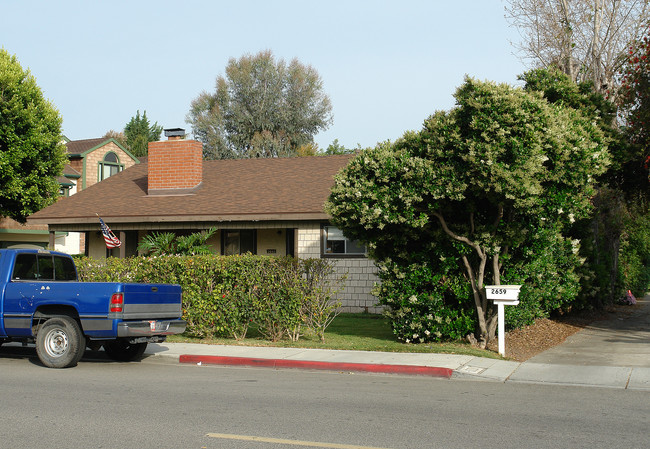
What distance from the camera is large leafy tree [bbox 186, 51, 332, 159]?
176ft

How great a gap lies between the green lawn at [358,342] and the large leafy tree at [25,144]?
49.6ft

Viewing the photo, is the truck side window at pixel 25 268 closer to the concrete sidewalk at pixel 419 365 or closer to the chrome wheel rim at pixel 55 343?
the chrome wheel rim at pixel 55 343

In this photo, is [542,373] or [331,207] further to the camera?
[331,207]

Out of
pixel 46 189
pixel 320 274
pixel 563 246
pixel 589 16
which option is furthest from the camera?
pixel 46 189

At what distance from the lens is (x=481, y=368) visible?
1098 centimetres

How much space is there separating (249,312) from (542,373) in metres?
6.20

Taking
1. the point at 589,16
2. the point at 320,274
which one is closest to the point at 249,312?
the point at 320,274

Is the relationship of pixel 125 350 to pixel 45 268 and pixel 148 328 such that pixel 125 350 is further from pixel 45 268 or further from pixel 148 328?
pixel 45 268

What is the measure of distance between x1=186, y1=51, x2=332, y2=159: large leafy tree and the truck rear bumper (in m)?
41.6

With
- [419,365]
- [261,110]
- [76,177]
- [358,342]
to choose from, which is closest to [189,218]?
[358,342]

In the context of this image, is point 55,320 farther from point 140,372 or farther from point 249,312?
point 249,312

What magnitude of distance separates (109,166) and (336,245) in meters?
25.3

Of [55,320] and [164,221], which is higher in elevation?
[164,221]

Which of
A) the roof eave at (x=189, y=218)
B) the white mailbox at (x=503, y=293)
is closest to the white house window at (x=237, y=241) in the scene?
the roof eave at (x=189, y=218)
